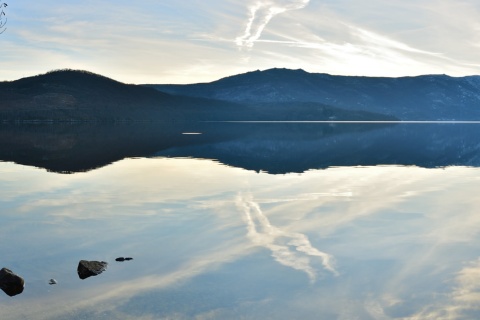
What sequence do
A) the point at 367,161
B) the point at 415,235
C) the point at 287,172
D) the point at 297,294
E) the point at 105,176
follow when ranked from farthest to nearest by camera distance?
the point at 367,161, the point at 287,172, the point at 105,176, the point at 415,235, the point at 297,294

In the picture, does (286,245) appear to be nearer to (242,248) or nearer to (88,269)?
(242,248)

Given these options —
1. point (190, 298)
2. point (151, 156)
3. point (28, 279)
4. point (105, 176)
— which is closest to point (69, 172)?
A: point (105, 176)

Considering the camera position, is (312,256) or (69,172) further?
(69,172)

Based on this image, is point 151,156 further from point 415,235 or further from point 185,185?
point 415,235

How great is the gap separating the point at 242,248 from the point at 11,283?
8598mm

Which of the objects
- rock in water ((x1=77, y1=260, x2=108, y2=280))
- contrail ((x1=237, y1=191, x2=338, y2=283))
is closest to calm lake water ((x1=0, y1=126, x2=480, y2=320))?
contrail ((x1=237, y1=191, x2=338, y2=283))

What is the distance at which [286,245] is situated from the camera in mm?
21203

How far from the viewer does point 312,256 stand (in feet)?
64.7

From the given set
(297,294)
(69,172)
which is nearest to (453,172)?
(69,172)

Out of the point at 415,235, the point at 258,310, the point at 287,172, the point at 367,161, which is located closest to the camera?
the point at 258,310

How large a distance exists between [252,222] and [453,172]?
32335 mm

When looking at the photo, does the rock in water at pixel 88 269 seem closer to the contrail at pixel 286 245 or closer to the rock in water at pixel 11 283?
the rock in water at pixel 11 283

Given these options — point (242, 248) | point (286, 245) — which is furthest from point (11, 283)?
Answer: point (286, 245)

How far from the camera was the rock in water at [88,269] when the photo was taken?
17.3 meters
